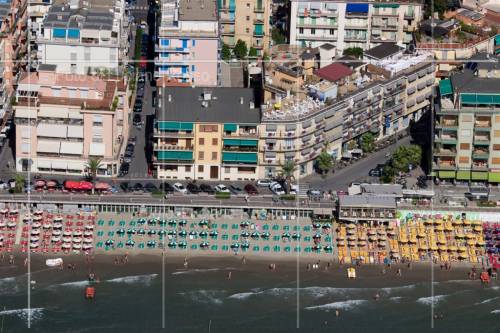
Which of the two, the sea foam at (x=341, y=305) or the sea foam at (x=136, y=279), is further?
the sea foam at (x=136, y=279)

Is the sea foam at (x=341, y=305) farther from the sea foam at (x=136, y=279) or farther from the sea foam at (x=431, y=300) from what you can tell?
the sea foam at (x=136, y=279)

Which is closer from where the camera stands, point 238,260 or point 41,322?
point 41,322

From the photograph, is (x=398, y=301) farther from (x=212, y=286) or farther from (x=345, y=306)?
Result: (x=212, y=286)

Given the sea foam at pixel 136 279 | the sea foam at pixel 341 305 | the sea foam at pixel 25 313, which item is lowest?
the sea foam at pixel 25 313

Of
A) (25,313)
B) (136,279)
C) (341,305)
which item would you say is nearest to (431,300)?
(341,305)

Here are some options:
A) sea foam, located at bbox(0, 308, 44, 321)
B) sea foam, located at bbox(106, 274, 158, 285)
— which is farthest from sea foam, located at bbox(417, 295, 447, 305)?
sea foam, located at bbox(0, 308, 44, 321)

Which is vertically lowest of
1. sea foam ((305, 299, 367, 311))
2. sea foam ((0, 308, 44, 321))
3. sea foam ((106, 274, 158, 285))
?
sea foam ((0, 308, 44, 321))

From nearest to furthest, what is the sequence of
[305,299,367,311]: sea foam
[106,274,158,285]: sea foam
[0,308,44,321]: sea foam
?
[0,308,44,321]: sea foam, [305,299,367,311]: sea foam, [106,274,158,285]: sea foam

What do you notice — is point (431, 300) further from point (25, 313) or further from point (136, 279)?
point (25, 313)

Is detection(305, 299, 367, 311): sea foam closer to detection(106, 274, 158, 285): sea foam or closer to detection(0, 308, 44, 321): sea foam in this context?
detection(106, 274, 158, 285): sea foam

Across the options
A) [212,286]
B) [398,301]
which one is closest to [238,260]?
[212,286]

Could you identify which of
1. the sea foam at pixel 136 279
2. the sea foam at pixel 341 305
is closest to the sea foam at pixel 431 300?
the sea foam at pixel 341 305
